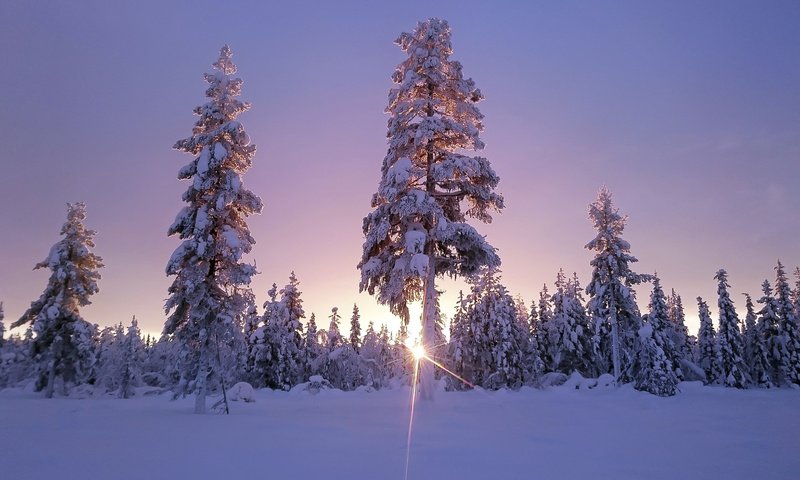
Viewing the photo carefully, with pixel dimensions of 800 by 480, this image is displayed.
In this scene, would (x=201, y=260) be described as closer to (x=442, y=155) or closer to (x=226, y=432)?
(x=226, y=432)

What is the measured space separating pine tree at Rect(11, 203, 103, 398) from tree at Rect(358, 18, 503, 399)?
26.1 meters

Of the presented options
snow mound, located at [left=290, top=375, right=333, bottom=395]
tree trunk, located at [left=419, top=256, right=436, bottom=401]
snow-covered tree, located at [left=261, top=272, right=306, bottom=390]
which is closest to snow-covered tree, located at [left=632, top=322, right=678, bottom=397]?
tree trunk, located at [left=419, top=256, right=436, bottom=401]

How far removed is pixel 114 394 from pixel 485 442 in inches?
1658

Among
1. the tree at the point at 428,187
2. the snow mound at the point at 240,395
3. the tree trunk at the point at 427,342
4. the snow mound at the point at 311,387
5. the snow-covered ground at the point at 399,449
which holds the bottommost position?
the snow mound at the point at 311,387

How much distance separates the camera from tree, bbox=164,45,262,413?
52.5 feet

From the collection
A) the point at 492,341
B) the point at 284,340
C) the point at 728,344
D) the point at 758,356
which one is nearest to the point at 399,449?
the point at 492,341

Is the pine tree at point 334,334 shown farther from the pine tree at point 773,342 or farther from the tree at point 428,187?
the pine tree at point 773,342

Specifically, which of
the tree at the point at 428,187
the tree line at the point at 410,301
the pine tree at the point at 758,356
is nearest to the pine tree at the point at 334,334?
the tree line at the point at 410,301

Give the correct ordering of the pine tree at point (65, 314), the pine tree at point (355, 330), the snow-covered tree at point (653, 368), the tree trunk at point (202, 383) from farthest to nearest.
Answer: the pine tree at point (355, 330) < the pine tree at point (65, 314) < the snow-covered tree at point (653, 368) < the tree trunk at point (202, 383)

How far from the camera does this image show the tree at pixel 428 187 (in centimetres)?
1706

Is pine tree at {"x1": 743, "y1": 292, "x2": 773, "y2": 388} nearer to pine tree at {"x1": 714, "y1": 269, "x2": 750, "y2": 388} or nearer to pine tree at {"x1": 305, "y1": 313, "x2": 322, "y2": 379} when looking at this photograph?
pine tree at {"x1": 714, "y1": 269, "x2": 750, "y2": 388}

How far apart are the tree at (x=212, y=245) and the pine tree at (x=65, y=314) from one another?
21.9m

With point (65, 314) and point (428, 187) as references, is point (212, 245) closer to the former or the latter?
point (428, 187)

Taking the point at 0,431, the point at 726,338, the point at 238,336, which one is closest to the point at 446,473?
the point at 0,431
